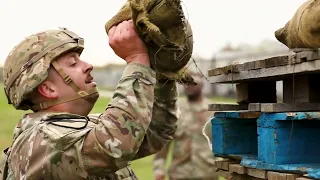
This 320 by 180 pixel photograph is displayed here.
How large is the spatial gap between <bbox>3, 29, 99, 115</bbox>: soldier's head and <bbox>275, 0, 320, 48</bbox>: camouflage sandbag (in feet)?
3.63

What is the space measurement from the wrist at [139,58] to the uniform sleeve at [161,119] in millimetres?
561

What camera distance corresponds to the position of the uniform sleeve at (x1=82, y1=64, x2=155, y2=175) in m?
3.21

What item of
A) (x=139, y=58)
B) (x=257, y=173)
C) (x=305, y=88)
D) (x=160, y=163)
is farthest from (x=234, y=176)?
(x=160, y=163)

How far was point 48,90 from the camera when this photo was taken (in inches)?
145

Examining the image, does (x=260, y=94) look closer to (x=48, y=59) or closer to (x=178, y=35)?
(x=178, y=35)

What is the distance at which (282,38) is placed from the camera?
3.58 m

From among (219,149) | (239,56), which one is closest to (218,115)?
(219,149)

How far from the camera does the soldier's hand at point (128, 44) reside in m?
3.45

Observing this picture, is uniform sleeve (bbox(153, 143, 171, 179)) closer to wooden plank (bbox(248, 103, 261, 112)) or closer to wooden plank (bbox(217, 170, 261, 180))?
wooden plank (bbox(217, 170, 261, 180))

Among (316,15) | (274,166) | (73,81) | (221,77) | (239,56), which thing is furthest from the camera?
(239,56)

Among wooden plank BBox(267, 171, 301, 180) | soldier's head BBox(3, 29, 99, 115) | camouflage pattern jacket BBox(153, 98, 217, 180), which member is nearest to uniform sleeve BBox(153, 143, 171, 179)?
camouflage pattern jacket BBox(153, 98, 217, 180)

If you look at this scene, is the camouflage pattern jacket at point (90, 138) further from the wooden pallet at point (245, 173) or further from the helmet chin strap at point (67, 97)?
the wooden pallet at point (245, 173)

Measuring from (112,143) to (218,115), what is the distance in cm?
127

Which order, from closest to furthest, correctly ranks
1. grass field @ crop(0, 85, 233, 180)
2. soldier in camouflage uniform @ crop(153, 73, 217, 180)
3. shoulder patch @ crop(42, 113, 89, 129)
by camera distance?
shoulder patch @ crop(42, 113, 89, 129) → soldier in camouflage uniform @ crop(153, 73, 217, 180) → grass field @ crop(0, 85, 233, 180)
